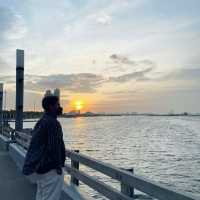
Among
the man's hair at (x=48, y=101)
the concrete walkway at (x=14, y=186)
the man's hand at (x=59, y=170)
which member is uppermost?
the man's hair at (x=48, y=101)

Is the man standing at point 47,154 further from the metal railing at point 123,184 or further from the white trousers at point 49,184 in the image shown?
the metal railing at point 123,184

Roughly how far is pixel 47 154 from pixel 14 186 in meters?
4.71

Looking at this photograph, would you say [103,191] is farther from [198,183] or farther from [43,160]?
[198,183]

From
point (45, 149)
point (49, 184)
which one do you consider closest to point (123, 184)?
point (49, 184)

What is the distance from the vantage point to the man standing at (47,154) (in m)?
5.68

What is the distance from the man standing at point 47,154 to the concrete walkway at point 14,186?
2850 mm

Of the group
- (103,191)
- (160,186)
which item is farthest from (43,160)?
(160,186)

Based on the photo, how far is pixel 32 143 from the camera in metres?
5.76

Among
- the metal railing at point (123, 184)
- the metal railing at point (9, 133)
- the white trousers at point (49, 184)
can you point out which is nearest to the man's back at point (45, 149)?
the white trousers at point (49, 184)

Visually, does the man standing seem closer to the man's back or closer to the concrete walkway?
the man's back

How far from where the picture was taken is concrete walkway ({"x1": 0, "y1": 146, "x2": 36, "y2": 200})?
885cm

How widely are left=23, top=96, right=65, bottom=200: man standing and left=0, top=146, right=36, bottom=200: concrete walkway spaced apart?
2850 millimetres

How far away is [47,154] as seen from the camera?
18.7 feet

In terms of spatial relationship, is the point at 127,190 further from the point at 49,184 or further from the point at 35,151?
the point at 35,151
